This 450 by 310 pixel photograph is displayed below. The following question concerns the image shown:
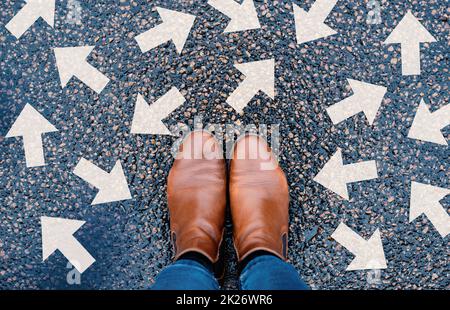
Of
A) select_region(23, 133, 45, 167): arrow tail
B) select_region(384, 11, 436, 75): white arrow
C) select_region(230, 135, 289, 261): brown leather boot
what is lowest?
select_region(230, 135, 289, 261): brown leather boot

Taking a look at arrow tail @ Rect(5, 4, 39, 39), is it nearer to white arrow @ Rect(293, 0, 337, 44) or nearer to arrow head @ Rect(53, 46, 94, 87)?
arrow head @ Rect(53, 46, 94, 87)

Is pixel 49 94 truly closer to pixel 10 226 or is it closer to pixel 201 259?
pixel 10 226

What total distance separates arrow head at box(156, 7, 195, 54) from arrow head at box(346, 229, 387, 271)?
2.97 ft

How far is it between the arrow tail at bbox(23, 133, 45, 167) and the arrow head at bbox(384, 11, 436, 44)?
1.22m

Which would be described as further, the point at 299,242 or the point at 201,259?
the point at 299,242

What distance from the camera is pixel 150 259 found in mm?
1499

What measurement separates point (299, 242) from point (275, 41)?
26.7 inches

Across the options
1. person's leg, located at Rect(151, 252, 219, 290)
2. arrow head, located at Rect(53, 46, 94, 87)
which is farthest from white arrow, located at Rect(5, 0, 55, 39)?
person's leg, located at Rect(151, 252, 219, 290)

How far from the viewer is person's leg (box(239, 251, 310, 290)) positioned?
1214 mm

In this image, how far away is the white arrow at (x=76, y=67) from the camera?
1.50 meters

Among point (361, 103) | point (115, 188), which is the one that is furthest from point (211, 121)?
point (361, 103)

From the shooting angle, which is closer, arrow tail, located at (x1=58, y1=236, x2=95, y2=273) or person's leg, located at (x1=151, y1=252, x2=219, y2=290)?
person's leg, located at (x1=151, y1=252, x2=219, y2=290)

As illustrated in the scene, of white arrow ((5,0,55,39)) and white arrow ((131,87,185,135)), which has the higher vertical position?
white arrow ((5,0,55,39))

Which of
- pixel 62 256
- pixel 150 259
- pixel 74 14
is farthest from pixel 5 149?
pixel 150 259
